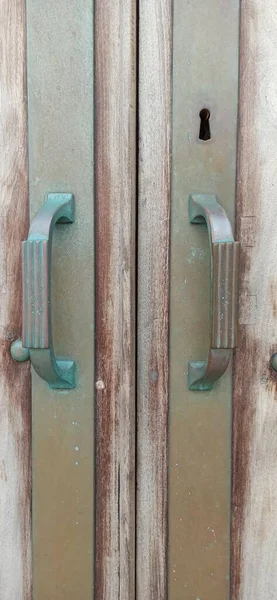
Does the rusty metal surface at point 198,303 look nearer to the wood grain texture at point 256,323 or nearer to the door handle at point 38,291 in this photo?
the wood grain texture at point 256,323

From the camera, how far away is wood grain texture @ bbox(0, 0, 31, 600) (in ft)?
1.81

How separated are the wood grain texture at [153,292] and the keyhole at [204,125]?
36 mm

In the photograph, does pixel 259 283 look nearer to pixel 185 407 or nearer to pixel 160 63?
pixel 185 407

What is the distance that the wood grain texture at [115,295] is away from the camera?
1.75 feet

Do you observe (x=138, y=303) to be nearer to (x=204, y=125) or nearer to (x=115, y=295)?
(x=115, y=295)

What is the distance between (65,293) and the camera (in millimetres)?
553

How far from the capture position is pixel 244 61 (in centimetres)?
54

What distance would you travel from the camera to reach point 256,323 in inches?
22.2

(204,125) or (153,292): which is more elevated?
(204,125)

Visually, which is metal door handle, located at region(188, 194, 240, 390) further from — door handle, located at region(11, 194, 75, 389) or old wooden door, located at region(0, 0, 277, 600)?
door handle, located at region(11, 194, 75, 389)

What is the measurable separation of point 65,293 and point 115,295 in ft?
0.18

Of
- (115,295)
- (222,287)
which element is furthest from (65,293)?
(222,287)

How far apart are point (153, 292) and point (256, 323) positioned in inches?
4.9

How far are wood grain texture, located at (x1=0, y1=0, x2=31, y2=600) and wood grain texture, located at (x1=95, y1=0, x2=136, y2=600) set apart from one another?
9 cm
